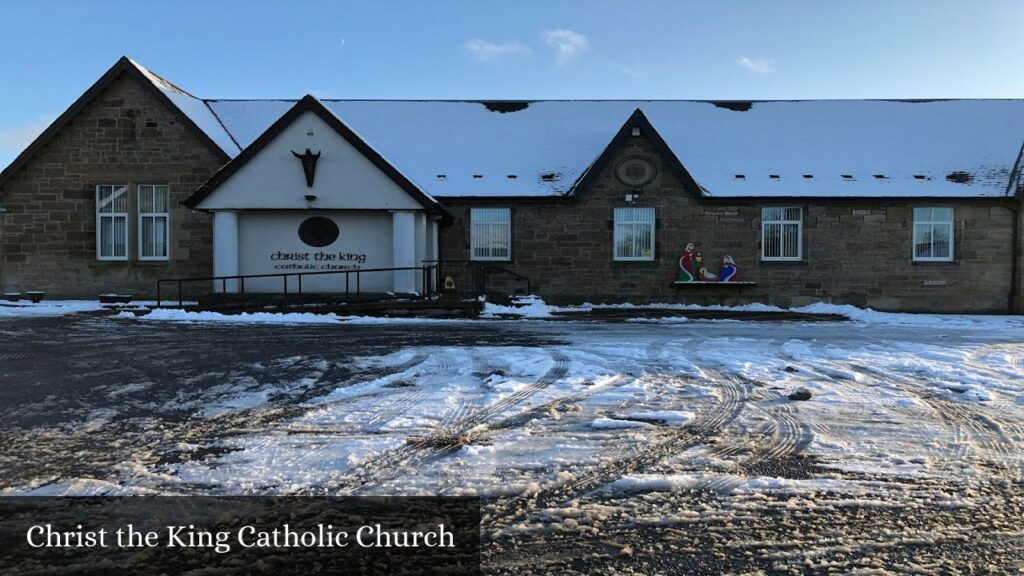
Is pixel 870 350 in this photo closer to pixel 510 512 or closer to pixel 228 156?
pixel 510 512

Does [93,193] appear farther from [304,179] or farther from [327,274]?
[327,274]

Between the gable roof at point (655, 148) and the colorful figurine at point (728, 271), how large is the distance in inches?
89.6

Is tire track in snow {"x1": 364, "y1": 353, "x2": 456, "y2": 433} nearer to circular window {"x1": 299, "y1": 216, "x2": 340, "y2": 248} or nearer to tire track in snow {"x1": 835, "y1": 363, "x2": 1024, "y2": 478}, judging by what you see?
tire track in snow {"x1": 835, "y1": 363, "x2": 1024, "y2": 478}

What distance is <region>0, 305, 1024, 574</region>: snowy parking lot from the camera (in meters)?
3.49

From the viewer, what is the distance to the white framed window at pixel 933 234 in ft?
70.6

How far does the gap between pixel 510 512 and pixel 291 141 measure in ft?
55.5

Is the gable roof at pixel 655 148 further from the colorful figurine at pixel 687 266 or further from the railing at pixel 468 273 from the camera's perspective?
the railing at pixel 468 273

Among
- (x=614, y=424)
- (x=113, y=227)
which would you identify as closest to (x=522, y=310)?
(x=614, y=424)

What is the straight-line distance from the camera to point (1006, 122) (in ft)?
79.9

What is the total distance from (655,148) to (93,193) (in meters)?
18.1

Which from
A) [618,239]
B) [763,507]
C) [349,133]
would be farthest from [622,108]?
[763,507]

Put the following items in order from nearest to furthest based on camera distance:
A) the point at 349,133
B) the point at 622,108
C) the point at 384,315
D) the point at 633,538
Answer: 1. the point at 633,538
2. the point at 384,315
3. the point at 349,133
4. the point at 622,108

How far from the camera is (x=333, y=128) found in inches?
734
